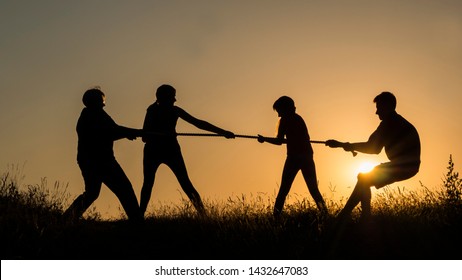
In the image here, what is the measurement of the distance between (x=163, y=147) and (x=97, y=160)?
4.89ft

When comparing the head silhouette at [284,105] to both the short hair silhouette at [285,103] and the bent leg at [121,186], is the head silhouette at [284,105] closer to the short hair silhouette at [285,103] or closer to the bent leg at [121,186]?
the short hair silhouette at [285,103]

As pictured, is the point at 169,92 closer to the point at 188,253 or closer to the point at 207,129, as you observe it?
the point at 207,129

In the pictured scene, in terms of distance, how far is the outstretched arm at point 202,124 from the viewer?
1074cm

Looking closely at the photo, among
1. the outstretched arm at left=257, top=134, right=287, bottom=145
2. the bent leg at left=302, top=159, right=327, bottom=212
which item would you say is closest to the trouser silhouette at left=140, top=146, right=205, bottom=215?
the outstretched arm at left=257, top=134, right=287, bottom=145

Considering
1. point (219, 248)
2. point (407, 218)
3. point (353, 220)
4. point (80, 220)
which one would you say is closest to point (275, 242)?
point (219, 248)

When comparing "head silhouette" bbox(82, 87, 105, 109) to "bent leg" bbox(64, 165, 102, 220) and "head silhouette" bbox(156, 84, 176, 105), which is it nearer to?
"bent leg" bbox(64, 165, 102, 220)

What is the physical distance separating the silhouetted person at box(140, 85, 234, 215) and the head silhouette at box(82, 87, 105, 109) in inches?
48.4

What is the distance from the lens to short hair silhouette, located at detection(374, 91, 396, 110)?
870 cm

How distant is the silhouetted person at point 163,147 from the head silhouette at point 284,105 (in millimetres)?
1733

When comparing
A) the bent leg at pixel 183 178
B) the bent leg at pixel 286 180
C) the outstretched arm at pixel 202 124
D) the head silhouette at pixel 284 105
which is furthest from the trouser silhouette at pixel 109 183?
the head silhouette at pixel 284 105

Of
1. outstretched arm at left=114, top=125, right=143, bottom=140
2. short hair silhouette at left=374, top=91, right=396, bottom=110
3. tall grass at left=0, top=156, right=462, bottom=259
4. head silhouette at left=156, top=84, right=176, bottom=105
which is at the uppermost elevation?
head silhouette at left=156, top=84, right=176, bottom=105

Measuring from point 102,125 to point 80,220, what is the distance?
1.38 metres
